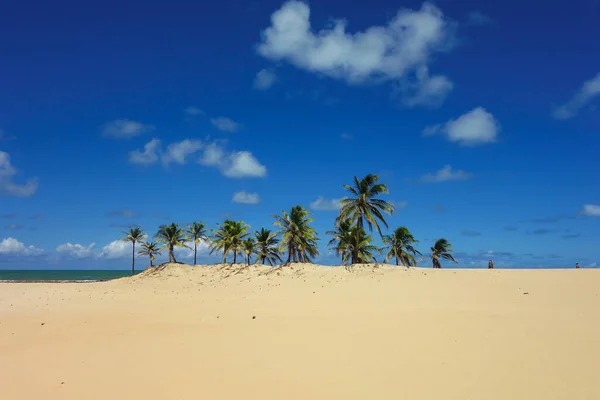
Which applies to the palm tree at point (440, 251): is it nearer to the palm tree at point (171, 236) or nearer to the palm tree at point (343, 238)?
the palm tree at point (343, 238)

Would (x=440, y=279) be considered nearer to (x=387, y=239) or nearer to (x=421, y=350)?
(x=421, y=350)

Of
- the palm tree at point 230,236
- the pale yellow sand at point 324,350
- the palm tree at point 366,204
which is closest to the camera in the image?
the pale yellow sand at point 324,350

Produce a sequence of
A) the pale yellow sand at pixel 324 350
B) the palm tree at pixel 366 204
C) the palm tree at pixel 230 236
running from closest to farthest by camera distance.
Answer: the pale yellow sand at pixel 324 350 < the palm tree at pixel 366 204 < the palm tree at pixel 230 236

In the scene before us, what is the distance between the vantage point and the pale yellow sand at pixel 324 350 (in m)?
6.57

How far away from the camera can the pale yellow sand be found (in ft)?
21.6

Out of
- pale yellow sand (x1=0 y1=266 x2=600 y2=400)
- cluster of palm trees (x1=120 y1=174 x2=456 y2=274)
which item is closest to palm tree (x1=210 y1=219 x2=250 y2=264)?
cluster of palm trees (x1=120 y1=174 x2=456 y2=274)

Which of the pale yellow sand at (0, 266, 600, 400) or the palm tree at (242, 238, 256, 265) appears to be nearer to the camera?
the pale yellow sand at (0, 266, 600, 400)

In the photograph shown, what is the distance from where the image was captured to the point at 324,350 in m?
8.88

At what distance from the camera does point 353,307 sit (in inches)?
628

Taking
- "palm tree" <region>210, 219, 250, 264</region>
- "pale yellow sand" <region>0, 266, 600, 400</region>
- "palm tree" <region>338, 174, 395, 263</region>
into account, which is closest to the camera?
"pale yellow sand" <region>0, 266, 600, 400</region>

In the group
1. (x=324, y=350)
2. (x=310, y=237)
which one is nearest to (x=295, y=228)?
(x=310, y=237)

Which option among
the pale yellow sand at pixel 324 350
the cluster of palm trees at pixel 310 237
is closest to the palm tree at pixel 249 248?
the cluster of palm trees at pixel 310 237

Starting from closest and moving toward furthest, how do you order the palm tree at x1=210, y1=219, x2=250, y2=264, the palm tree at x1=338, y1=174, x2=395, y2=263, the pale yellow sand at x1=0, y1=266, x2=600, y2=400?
→ the pale yellow sand at x1=0, y1=266, x2=600, y2=400, the palm tree at x1=338, y1=174, x2=395, y2=263, the palm tree at x1=210, y1=219, x2=250, y2=264

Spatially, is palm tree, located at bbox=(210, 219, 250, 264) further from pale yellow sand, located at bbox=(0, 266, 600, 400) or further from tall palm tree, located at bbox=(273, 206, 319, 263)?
pale yellow sand, located at bbox=(0, 266, 600, 400)
